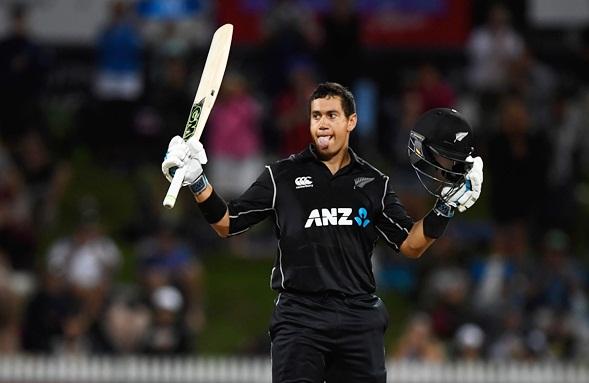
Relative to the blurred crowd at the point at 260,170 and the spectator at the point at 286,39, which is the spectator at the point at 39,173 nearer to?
the blurred crowd at the point at 260,170

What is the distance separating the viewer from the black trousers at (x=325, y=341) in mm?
8109

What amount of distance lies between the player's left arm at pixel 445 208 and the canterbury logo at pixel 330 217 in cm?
38

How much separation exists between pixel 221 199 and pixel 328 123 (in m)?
0.73

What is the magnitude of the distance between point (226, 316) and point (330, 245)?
31.3 feet

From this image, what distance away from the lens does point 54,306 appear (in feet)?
49.0

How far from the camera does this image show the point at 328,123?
27.1 feet

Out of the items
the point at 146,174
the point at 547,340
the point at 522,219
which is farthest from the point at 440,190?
the point at 146,174

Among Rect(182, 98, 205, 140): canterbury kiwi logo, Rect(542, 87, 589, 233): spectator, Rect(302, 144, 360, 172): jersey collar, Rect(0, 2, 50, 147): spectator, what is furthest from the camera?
Rect(542, 87, 589, 233): spectator

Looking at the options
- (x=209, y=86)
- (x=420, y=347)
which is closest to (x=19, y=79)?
(x=420, y=347)

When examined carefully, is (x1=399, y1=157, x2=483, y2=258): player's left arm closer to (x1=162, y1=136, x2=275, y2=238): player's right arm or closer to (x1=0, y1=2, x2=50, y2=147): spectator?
(x1=162, y1=136, x2=275, y2=238): player's right arm

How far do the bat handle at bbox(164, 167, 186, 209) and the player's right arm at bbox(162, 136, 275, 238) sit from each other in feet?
0.13

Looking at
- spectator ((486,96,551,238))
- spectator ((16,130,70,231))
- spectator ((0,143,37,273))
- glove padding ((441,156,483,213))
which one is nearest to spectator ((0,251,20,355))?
spectator ((0,143,37,273))

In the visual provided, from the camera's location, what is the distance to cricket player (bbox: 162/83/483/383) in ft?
26.8

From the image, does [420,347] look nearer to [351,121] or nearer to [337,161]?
[337,161]
